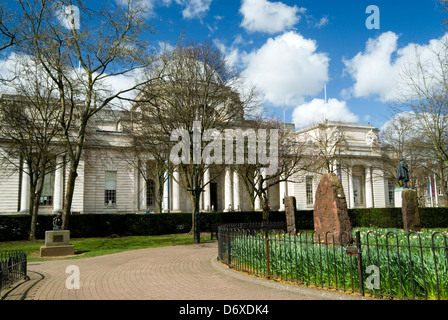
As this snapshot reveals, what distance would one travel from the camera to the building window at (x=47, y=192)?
1599 inches

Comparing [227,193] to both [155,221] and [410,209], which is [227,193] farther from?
[410,209]

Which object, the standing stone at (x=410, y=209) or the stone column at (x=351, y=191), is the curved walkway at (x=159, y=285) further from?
the stone column at (x=351, y=191)

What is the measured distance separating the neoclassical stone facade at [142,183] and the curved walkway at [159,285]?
21937 millimetres

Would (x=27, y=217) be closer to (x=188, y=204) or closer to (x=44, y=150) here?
(x=44, y=150)

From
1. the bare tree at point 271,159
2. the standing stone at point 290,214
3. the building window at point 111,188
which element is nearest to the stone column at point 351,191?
the bare tree at point 271,159

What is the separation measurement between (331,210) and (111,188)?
122 ft

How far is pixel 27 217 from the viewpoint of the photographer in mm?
25234

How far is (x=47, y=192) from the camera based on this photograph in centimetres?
4103

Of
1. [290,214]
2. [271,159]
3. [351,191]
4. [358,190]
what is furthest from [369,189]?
[290,214]

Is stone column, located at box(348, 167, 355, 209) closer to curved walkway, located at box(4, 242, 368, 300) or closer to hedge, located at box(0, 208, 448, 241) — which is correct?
hedge, located at box(0, 208, 448, 241)

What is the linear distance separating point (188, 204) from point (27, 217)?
25065 millimetres
